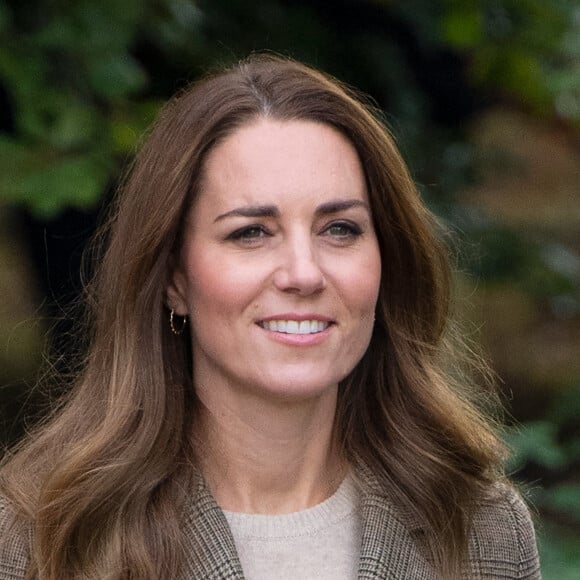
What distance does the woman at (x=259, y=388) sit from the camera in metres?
3.18

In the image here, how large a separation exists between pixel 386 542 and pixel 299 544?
0.19 metres

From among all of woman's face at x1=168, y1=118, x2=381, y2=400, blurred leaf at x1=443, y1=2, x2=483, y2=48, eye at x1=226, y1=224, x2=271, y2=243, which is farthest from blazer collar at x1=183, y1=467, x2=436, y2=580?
blurred leaf at x1=443, y1=2, x2=483, y2=48

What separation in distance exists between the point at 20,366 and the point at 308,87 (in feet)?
8.94

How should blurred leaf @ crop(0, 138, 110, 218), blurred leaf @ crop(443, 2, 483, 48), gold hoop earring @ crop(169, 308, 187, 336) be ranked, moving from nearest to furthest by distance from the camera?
gold hoop earring @ crop(169, 308, 187, 336) → blurred leaf @ crop(0, 138, 110, 218) → blurred leaf @ crop(443, 2, 483, 48)

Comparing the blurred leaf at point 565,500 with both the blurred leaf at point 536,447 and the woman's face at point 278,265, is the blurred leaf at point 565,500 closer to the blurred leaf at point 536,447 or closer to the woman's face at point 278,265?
the blurred leaf at point 536,447

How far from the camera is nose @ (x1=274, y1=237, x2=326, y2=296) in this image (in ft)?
10.3

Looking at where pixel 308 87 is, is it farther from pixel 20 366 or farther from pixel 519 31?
pixel 20 366

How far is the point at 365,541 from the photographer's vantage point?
11.0ft

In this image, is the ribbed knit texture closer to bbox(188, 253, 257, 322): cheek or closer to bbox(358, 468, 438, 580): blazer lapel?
bbox(358, 468, 438, 580): blazer lapel

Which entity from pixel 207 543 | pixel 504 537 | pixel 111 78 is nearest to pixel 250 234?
pixel 207 543

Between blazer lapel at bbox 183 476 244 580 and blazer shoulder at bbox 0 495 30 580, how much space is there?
32 cm

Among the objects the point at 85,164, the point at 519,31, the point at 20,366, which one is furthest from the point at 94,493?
the point at 20,366

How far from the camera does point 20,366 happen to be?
5.83 m

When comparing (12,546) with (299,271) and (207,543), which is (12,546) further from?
(299,271)
